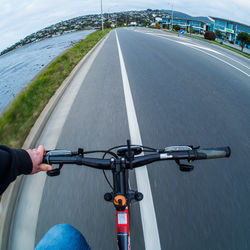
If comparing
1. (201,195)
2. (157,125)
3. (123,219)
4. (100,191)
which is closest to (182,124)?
(157,125)

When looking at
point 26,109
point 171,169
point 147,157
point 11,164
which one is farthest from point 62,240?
point 26,109

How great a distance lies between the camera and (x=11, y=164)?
4.08ft

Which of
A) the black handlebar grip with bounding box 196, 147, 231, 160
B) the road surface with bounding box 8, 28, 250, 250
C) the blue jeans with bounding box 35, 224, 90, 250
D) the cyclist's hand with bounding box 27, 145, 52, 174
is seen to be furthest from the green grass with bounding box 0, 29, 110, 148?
the black handlebar grip with bounding box 196, 147, 231, 160

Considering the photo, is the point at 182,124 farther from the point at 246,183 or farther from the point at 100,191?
the point at 100,191

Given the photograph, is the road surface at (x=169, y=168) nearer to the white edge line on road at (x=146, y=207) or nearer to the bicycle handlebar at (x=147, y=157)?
the white edge line on road at (x=146, y=207)

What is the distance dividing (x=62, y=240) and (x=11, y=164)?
568mm

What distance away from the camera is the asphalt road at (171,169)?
2.25 metres

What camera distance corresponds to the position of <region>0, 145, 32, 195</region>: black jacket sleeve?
3.98 feet

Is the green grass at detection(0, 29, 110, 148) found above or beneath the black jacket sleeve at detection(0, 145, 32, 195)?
above

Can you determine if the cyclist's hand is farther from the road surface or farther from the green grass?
the green grass

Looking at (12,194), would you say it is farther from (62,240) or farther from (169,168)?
(169,168)

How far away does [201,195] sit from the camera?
8.64ft

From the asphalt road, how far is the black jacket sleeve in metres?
1.38

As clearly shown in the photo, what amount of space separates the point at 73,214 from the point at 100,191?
1.52 feet
